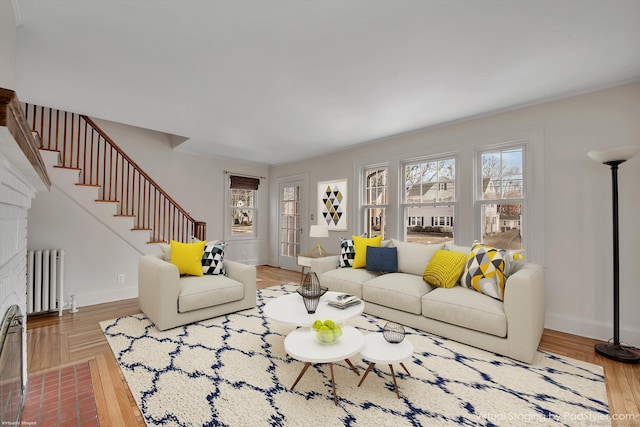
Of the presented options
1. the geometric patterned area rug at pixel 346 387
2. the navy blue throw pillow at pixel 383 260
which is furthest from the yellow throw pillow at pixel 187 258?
the navy blue throw pillow at pixel 383 260

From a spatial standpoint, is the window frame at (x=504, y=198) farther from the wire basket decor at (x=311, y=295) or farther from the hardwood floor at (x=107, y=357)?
the wire basket decor at (x=311, y=295)

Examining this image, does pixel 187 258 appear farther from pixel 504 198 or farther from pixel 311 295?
pixel 504 198

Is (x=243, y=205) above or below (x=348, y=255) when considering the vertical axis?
above

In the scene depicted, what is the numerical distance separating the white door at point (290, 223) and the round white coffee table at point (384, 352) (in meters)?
A: 4.19

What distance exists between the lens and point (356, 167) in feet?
16.4

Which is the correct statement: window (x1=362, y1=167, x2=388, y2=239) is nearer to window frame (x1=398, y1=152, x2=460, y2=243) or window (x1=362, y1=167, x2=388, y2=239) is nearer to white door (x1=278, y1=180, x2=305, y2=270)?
window frame (x1=398, y1=152, x2=460, y2=243)

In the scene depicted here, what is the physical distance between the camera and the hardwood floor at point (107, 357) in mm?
1724

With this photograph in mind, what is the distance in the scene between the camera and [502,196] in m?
3.49

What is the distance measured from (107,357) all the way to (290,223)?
14.3ft

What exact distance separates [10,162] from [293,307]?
1938 millimetres

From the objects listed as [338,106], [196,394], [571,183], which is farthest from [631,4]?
[196,394]

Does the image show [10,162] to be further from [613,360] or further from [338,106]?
[613,360]

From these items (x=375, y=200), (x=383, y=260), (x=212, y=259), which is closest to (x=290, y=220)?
(x=375, y=200)

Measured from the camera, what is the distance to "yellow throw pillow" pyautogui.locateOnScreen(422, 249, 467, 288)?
2.96 meters
